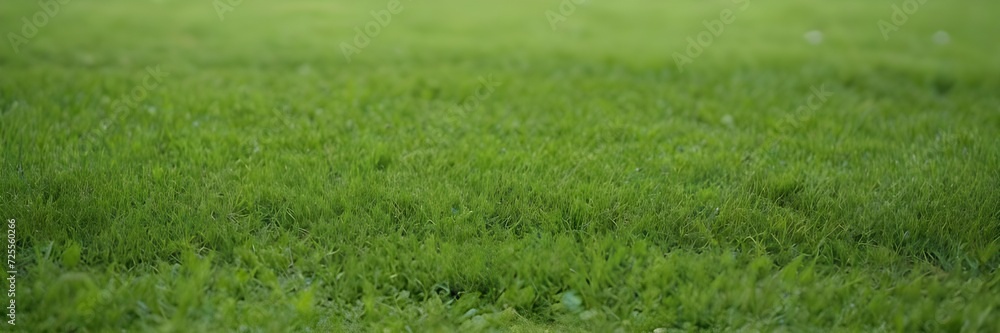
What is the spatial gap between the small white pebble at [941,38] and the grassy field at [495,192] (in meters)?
1.31

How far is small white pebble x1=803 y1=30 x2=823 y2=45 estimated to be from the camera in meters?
9.84

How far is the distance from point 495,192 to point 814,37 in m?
6.93

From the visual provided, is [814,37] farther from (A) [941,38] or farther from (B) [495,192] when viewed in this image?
(B) [495,192]

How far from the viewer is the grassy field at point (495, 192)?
3834 millimetres

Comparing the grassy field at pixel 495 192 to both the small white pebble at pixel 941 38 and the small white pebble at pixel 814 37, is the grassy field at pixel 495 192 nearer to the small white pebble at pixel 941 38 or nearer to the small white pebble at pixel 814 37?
the small white pebble at pixel 814 37

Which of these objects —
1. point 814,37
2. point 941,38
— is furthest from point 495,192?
point 941,38

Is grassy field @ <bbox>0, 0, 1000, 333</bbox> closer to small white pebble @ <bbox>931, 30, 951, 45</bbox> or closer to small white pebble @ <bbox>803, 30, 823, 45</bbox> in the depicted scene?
small white pebble @ <bbox>803, 30, 823, 45</bbox>

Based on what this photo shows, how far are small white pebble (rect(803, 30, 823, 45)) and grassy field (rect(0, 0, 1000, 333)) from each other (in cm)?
106

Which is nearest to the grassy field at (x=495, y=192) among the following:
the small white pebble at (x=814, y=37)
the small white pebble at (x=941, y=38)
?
the small white pebble at (x=814, y=37)

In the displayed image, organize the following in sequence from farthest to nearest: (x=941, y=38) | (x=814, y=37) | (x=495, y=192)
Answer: (x=941, y=38) → (x=814, y=37) → (x=495, y=192)

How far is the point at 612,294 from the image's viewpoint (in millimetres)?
3947

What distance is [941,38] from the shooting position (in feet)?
33.6

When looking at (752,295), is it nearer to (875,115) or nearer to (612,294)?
(612,294)

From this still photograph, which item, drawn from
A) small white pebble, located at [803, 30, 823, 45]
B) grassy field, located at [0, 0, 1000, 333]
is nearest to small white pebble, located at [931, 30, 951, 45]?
grassy field, located at [0, 0, 1000, 333]
